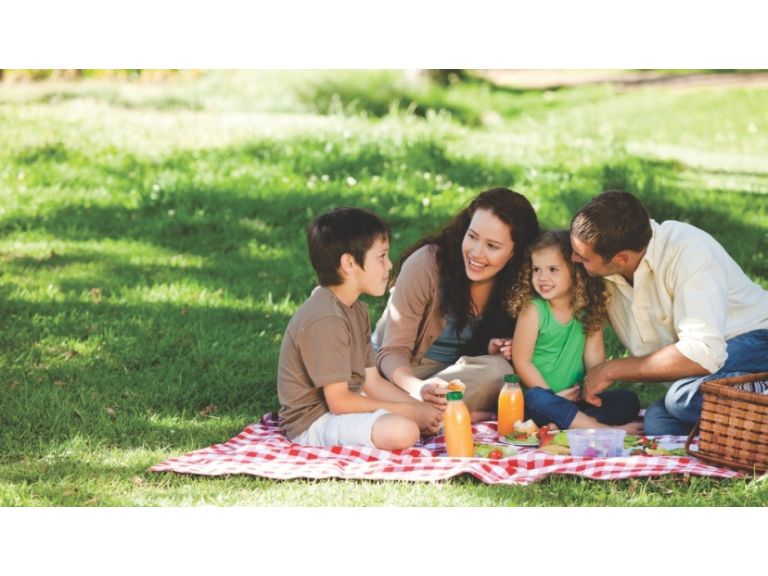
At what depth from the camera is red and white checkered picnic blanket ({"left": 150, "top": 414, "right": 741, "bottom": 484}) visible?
3.89 metres

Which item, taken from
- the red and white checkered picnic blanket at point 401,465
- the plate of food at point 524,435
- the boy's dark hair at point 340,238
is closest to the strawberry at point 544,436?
the plate of food at point 524,435

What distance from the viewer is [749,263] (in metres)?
6.96

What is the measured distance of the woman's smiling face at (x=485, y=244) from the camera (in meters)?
4.57

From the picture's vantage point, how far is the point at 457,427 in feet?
13.5

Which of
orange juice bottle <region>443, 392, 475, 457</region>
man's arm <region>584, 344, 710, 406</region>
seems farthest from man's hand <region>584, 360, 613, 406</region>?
orange juice bottle <region>443, 392, 475, 457</region>

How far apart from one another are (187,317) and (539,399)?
224 centimetres

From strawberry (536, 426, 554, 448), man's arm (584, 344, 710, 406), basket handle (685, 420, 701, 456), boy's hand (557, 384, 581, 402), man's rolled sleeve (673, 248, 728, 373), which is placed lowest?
strawberry (536, 426, 554, 448)

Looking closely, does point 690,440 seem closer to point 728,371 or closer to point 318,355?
point 728,371

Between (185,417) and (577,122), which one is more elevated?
(577,122)

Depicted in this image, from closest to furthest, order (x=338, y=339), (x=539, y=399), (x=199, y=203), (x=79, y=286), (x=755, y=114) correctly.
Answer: (x=338, y=339)
(x=539, y=399)
(x=79, y=286)
(x=199, y=203)
(x=755, y=114)

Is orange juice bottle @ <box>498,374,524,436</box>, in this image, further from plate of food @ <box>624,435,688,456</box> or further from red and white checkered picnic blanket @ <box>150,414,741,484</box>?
plate of food @ <box>624,435,688,456</box>

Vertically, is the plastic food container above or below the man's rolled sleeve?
below

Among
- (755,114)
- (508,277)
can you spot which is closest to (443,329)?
(508,277)
